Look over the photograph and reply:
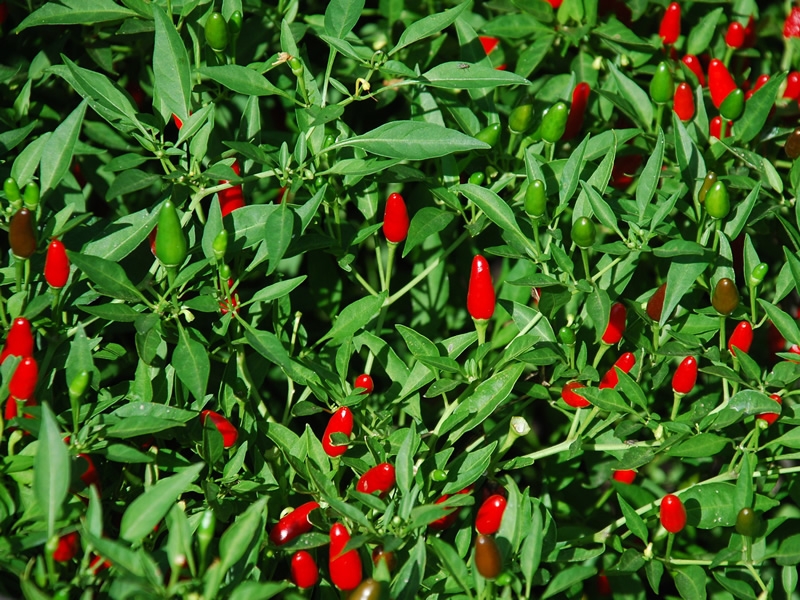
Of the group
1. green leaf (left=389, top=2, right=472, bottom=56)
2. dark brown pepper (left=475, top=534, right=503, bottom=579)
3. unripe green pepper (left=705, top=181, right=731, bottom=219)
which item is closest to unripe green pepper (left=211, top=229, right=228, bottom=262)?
green leaf (left=389, top=2, right=472, bottom=56)

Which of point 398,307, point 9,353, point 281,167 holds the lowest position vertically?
point 398,307

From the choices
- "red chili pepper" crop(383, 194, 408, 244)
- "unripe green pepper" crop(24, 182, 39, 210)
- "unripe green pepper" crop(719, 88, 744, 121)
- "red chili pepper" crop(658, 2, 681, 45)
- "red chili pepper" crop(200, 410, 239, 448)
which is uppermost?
"red chili pepper" crop(658, 2, 681, 45)

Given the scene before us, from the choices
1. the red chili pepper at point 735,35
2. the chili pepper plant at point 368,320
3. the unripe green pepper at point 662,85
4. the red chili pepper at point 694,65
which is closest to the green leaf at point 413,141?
the chili pepper plant at point 368,320

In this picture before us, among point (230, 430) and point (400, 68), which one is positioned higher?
point (400, 68)

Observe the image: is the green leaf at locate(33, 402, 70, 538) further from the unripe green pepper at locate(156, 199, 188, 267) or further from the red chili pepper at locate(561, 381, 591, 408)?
the red chili pepper at locate(561, 381, 591, 408)

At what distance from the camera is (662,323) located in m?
1.34

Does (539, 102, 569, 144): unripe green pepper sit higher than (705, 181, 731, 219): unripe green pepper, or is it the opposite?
(539, 102, 569, 144): unripe green pepper

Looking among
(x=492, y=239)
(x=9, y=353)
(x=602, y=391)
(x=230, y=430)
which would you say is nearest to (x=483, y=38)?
(x=492, y=239)

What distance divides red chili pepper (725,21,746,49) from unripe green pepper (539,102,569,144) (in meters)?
0.57

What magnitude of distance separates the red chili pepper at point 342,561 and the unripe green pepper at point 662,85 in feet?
3.18

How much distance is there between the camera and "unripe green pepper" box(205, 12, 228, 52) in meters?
1.36

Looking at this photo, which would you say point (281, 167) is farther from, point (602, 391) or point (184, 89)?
point (602, 391)

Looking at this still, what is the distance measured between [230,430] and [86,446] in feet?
0.69

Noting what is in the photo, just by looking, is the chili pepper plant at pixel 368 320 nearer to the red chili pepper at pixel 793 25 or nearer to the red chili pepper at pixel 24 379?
the red chili pepper at pixel 24 379
